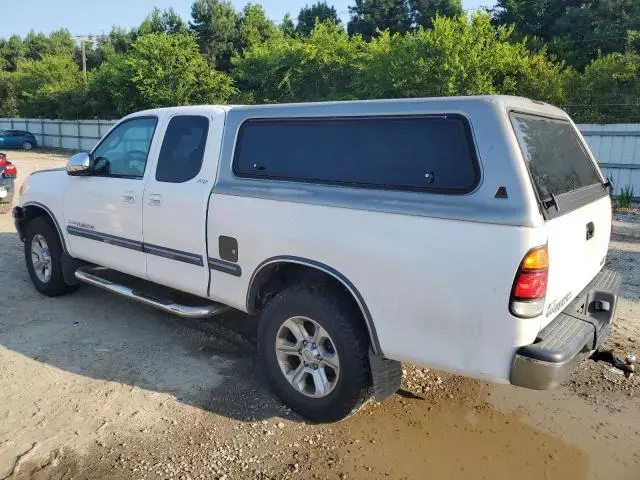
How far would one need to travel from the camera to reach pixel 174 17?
171 ft

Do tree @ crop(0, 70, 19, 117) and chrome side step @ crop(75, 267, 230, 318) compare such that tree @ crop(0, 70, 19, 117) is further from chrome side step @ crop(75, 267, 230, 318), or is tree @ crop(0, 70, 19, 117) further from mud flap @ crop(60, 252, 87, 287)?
chrome side step @ crop(75, 267, 230, 318)

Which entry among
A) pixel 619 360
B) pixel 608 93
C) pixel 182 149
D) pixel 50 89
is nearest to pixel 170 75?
pixel 50 89

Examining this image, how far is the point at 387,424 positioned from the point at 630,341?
2.64 metres

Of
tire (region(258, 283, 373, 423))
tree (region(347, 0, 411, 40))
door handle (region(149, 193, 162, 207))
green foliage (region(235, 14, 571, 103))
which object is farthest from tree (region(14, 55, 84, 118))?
tire (region(258, 283, 373, 423))

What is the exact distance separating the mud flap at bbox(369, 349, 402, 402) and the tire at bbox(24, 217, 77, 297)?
12.4 ft

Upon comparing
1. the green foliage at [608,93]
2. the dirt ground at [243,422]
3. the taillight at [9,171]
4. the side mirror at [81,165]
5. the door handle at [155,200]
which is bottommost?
the dirt ground at [243,422]

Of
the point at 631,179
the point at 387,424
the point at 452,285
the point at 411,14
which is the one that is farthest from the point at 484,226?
the point at 411,14

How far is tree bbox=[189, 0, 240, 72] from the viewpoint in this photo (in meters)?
47.2

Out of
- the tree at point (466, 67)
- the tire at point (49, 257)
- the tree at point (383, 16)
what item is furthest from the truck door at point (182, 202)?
the tree at point (383, 16)

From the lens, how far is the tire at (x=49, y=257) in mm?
5672

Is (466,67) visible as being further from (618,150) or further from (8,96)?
(8,96)

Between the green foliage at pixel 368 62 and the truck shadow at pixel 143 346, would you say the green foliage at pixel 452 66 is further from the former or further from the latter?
the truck shadow at pixel 143 346

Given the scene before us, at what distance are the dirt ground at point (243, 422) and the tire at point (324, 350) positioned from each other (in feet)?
0.50

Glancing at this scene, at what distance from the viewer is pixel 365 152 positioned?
3.40m
